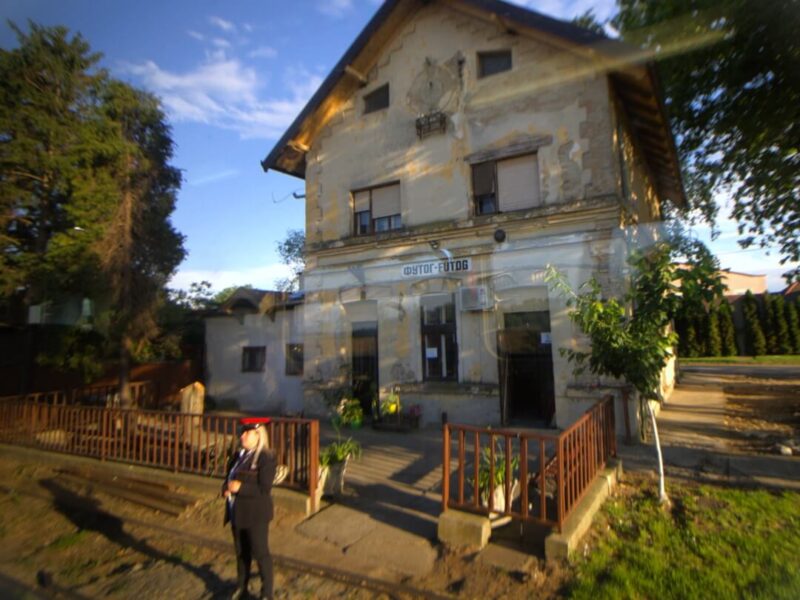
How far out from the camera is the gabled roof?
9.09m

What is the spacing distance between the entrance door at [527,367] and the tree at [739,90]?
7604mm

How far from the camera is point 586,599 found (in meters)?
3.61

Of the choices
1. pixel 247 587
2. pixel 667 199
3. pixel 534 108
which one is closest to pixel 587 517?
pixel 247 587

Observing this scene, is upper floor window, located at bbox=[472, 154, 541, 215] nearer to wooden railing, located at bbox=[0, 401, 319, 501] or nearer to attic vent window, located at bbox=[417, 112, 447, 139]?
attic vent window, located at bbox=[417, 112, 447, 139]

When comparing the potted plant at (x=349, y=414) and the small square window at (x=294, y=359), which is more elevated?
the small square window at (x=294, y=359)

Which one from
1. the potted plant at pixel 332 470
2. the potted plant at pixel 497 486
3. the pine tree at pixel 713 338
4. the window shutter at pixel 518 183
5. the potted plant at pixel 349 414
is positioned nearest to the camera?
the potted plant at pixel 497 486

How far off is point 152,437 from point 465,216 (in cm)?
766

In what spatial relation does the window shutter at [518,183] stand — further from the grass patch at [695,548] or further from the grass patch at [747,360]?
the grass patch at [747,360]

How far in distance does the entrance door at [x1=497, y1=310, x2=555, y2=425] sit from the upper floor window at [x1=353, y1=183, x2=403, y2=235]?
3889 mm

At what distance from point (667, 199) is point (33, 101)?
20365 millimetres

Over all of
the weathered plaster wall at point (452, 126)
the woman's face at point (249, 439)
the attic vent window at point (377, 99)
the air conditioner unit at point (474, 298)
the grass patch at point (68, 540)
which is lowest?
the grass patch at point (68, 540)

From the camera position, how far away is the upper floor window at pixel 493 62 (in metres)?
10.6

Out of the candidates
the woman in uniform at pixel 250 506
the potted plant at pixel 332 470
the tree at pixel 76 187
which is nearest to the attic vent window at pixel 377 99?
the tree at pixel 76 187

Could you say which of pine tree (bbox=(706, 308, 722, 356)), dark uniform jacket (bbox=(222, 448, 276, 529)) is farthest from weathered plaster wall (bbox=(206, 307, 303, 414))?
pine tree (bbox=(706, 308, 722, 356))
